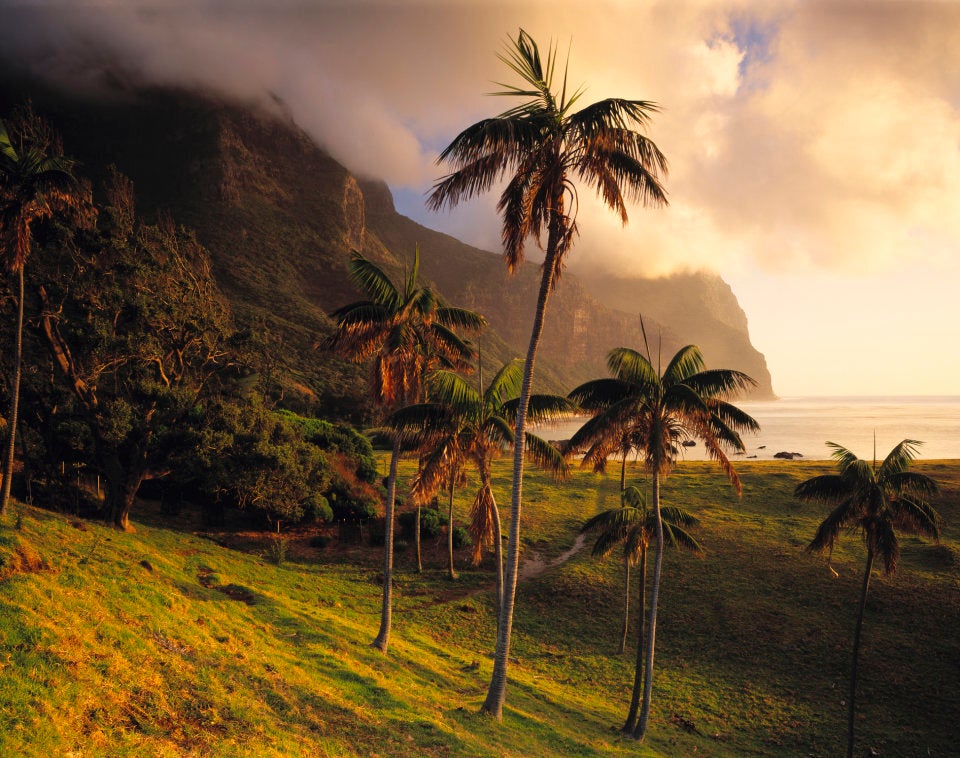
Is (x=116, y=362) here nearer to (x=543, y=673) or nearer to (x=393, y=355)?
→ (x=393, y=355)

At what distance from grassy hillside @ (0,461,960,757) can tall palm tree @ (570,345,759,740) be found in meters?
6.75

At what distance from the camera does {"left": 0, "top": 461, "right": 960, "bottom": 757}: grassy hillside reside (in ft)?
27.6

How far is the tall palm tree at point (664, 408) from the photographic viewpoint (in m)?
16.2

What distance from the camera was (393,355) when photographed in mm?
17500

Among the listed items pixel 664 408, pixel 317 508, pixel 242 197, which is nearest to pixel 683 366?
pixel 664 408

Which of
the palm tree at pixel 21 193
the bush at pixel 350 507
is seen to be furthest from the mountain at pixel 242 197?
the palm tree at pixel 21 193

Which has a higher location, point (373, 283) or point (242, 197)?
point (242, 197)

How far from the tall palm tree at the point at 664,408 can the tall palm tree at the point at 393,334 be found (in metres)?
5.56

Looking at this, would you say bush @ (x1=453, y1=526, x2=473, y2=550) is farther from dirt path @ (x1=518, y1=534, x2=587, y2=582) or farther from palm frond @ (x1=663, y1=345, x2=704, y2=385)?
palm frond @ (x1=663, y1=345, x2=704, y2=385)

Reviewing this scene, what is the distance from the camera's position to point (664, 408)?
16891mm

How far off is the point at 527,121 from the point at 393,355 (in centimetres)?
875

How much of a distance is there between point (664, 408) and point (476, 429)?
652 centimetres

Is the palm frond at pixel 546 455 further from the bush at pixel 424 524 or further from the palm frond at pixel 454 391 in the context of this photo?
the bush at pixel 424 524

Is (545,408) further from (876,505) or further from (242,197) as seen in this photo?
(242,197)
